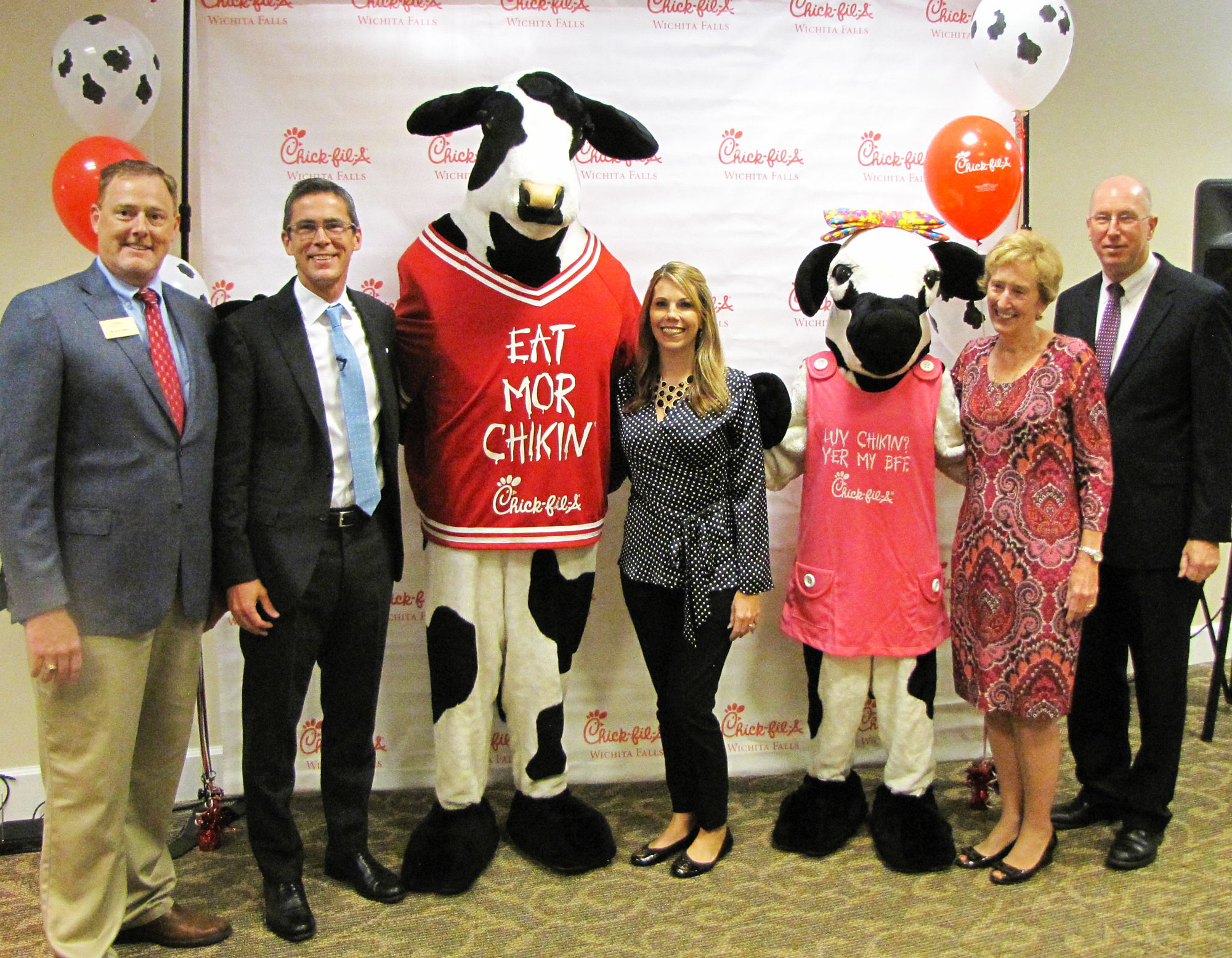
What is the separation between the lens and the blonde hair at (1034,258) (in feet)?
7.76

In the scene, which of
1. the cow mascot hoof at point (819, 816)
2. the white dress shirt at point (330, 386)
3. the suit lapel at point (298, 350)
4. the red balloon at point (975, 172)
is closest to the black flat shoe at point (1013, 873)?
the cow mascot hoof at point (819, 816)

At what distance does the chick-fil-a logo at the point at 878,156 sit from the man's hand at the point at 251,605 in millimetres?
2226

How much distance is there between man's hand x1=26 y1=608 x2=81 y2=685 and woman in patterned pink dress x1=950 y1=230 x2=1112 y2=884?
6.92 ft

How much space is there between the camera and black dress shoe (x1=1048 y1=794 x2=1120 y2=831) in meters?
2.73

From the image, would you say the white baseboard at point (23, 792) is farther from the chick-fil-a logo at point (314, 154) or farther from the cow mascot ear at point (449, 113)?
the cow mascot ear at point (449, 113)

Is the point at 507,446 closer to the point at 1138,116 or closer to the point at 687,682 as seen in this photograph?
the point at 687,682

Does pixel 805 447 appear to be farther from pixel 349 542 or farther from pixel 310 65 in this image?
pixel 310 65

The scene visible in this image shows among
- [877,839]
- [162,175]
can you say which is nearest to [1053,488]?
[877,839]

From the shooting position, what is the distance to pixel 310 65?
2.81 metres

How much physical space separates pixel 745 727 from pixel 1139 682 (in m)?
1.18

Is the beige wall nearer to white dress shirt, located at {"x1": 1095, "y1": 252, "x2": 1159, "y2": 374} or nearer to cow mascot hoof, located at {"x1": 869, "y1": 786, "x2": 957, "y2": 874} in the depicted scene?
white dress shirt, located at {"x1": 1095, "y1": 252, "x2": 1159, "y2": 374}

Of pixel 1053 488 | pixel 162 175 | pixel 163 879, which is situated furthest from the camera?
pixel 1053 488

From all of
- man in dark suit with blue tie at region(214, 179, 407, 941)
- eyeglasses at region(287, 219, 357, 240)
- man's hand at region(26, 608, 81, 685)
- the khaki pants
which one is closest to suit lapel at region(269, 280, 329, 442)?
man in dark suit with blue tie at region(214, 179, 407, 941)

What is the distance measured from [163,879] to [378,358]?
1.33 metres
